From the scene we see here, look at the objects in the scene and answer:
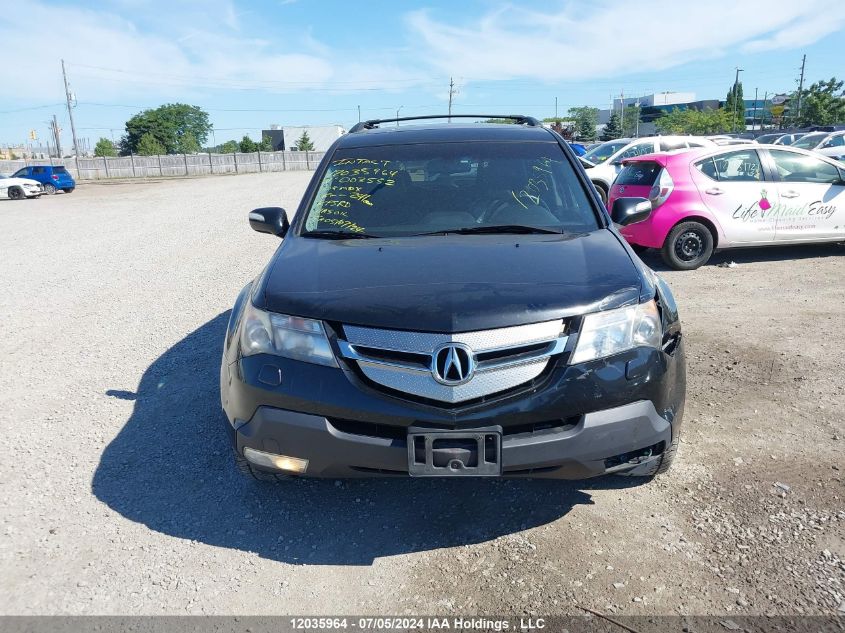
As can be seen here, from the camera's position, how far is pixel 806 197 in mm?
8453

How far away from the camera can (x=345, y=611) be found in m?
2.48

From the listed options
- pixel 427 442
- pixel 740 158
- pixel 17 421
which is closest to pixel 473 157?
pixel 427 442

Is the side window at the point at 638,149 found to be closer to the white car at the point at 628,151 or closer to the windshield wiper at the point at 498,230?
the white car at the point at 628,151

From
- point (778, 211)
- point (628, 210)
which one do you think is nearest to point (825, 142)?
point (778, 211)

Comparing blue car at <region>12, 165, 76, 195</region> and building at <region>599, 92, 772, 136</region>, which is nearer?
blue car at <region>12, 165, 76, 195</region>

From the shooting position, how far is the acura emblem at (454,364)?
244 centimetres

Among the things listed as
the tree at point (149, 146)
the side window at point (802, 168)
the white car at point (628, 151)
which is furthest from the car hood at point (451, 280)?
the tree at point (149, 146)

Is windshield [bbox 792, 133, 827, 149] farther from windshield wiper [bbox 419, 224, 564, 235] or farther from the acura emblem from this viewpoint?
the acura emblem

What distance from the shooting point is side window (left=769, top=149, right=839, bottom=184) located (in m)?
8.50

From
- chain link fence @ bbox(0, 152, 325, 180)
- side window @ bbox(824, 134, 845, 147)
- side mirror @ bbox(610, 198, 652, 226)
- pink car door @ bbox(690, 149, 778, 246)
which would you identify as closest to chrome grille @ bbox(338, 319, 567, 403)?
side mirror @ bbox(610, 198, 652, 226)

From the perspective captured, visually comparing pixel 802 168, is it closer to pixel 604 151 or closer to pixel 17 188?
pixel 604 151

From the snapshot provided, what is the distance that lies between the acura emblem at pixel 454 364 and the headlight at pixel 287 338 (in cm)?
43

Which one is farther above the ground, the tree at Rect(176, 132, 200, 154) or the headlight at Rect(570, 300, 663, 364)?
the tree at Rect(176, 132, 200, 154)

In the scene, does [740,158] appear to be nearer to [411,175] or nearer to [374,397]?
[411,175]
